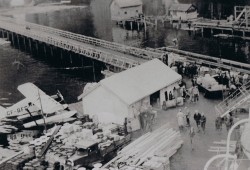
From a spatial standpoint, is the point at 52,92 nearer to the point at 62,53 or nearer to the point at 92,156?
the point at 62,53

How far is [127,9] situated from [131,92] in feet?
222

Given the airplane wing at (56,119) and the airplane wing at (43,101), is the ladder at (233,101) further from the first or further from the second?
the airplane wing at (43,101)

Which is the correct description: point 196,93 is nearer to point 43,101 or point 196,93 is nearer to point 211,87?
point 211,87

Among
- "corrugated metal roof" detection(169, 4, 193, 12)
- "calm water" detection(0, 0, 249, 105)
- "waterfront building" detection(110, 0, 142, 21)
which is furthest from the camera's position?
"waterfront building" detection(110, 0, 142, 21)

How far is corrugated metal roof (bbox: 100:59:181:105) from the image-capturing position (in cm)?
3269

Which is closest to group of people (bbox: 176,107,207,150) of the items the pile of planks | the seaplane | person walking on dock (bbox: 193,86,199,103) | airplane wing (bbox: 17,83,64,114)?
the pile of planks

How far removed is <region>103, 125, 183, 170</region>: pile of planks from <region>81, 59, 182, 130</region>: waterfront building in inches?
127

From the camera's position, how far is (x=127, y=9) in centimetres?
9812

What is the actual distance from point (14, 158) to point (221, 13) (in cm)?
8182

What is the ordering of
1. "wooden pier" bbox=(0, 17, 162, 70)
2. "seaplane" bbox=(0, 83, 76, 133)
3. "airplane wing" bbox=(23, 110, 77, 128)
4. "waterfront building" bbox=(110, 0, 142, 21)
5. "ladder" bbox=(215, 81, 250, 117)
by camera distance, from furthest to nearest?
"waterfront building" bbox=(110, 0, 142, 21)
"wooden pier" bbox=(0, 17, 162, 70)
"seaplane" bbox=(0, 83, 76, 133)
"airplane wing" bbox=(23, 110, 77, 128)
"ladder" bbox=(215, 81, 250, 117)

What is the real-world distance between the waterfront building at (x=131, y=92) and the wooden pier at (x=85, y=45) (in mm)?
12792

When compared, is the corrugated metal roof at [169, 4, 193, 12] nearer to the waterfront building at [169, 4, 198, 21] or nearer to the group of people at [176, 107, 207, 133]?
the waterfront building at [169, 4, 198, 21]

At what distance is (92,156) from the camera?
1044 inches

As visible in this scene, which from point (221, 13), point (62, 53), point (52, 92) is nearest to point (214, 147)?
point (52, 92)
